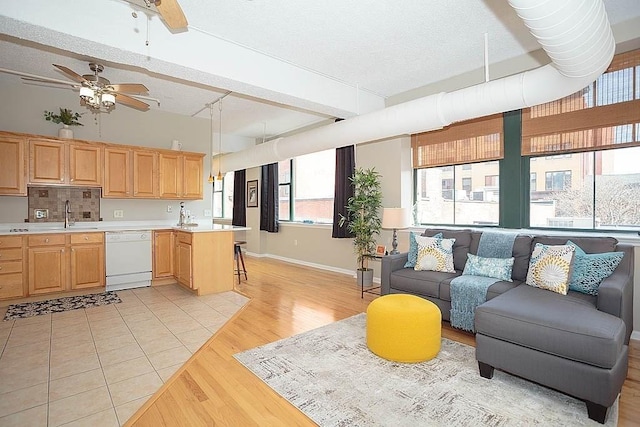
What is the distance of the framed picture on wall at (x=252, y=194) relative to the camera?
8328mm

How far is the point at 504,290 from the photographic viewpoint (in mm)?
2996

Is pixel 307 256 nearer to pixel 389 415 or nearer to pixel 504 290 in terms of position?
pixel 504 290

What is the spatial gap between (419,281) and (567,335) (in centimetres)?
161

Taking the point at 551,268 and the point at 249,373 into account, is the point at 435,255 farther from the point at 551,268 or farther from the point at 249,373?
the point at 249,373

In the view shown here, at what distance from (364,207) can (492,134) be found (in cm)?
203

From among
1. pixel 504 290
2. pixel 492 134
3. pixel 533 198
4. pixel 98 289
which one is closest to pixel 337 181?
pixel 492 134

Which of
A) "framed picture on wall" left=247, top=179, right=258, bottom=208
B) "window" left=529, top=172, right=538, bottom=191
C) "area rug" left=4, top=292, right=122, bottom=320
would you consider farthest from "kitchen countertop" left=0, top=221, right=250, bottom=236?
"window" left=529, top=172, right=538, bottom=191

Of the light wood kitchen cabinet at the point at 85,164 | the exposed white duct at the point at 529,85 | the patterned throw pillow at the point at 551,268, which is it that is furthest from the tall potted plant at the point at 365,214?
the light wood kitchen cabinet at the point at 85,164

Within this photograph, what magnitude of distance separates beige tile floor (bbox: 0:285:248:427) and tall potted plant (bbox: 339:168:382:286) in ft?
6.62

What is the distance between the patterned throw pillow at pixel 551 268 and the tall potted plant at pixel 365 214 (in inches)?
94.9

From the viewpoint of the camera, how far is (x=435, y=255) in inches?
149

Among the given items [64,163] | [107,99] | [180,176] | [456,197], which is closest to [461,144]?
[456,197]

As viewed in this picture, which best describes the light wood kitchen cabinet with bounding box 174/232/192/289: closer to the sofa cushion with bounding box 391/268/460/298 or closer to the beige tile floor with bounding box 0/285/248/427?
the beige tile floor with bounding box 0/285/248/427

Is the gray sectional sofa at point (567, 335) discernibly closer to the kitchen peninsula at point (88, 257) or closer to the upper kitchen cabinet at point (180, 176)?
the kitchen peninsula at point (88, 257)
